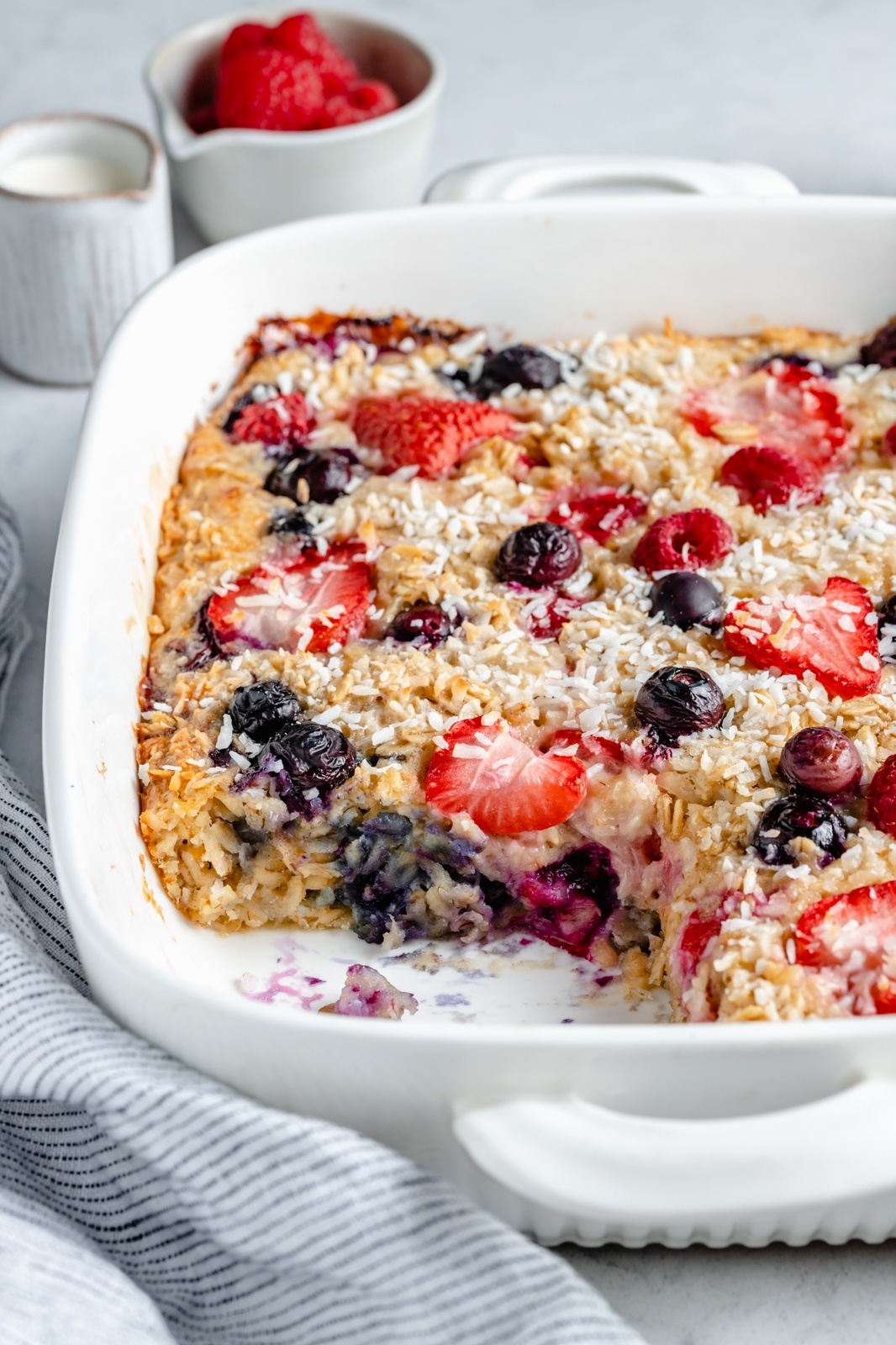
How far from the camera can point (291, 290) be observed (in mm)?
2920

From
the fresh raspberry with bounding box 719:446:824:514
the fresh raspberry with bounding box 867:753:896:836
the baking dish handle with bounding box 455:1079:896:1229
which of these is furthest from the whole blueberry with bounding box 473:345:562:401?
the baking dish handle with bounding box 455:1079:896:1229

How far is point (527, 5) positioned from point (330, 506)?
2319 mm

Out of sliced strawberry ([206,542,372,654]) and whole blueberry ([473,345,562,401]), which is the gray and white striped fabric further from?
whole blueberry ([473,345,562,401])

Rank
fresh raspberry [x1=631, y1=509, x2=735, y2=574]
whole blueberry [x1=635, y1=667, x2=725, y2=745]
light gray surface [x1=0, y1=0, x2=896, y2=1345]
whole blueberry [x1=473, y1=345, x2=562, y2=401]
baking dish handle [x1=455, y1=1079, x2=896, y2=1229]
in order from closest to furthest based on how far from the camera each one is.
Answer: baking dish handle [x1=455, y1=1079, x2=896, y2=1229]
whole blueberry [x1=635, y1=667, x2=725, y2=745]
fresh raspberry [x1=631, y1=509, x2=735, y2=574]
whole blueberry [x1=473, y1=345, x2=562, y2=401]
light gray surface [x1=0, y1=0, x2=896, y2=1345]

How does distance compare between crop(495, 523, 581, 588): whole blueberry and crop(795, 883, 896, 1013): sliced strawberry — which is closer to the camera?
crop(795, 883, 896, 1013): sliced strawberry

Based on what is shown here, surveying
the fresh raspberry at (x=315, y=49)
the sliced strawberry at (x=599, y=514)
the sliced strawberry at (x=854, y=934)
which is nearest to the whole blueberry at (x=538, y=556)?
the sliced strawberry at (x=599, y=514)

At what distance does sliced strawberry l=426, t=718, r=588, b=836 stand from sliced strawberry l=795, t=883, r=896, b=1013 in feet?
1.34

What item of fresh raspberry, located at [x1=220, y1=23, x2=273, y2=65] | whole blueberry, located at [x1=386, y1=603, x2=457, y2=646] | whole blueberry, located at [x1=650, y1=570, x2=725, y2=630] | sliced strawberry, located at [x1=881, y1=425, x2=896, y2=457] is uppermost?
fresh raspberry, located at [x1=220, y1=23, x2=273, y2=65]

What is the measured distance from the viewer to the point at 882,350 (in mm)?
2885

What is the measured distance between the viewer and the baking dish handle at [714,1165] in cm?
166

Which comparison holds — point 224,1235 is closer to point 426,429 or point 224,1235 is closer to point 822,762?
point 822,762

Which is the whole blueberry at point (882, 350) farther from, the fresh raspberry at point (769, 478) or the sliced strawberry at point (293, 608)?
the sliced strawberry at point (293, 608)

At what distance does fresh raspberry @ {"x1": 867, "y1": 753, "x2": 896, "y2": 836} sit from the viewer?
213cm

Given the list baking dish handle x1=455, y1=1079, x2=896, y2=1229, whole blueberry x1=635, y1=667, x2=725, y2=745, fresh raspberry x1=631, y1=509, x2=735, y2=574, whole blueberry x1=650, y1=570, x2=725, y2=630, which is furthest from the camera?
fresh raspberry x1=631, y1=509, x2=735, y2=574
